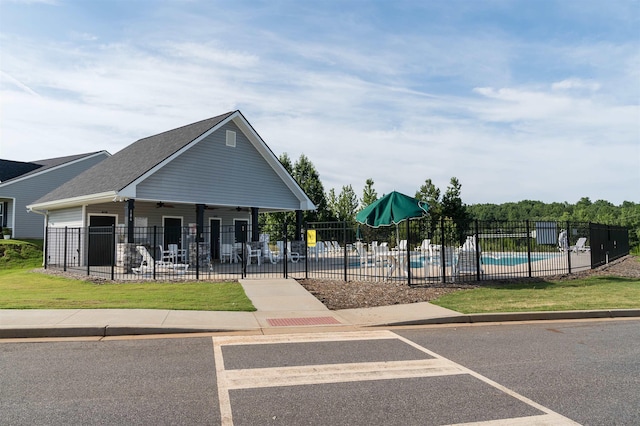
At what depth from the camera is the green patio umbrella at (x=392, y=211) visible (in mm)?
13430

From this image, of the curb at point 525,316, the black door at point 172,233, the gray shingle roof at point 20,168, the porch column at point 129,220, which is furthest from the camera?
the gray shingle roof at point 20,168

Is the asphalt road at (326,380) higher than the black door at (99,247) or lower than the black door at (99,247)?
lower

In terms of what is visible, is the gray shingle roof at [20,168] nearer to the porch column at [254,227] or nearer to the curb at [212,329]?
the porch column at [254,227]

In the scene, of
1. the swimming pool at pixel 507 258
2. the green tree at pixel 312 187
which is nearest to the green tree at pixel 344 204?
the green tree at pixel 312 187

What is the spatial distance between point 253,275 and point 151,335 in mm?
7917

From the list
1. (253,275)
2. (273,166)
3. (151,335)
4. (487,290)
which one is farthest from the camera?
(273,166)

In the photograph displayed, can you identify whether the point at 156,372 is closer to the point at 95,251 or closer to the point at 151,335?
the point at 151,335

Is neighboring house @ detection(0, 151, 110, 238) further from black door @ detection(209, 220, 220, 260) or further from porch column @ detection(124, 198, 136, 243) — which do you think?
porch column @ detection(124, 198, 136, 243)

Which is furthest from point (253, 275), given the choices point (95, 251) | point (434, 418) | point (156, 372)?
point (434, 418)

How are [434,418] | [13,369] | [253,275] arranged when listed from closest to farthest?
[434,418] → [13,369] → [253,275]

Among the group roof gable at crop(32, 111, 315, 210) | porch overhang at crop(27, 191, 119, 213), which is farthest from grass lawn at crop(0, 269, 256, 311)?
roof gable at crop(32, 111, 315, 210)

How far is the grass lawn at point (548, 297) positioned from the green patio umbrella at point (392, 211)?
9.02ft

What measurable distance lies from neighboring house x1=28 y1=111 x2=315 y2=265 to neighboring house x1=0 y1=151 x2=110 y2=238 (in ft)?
16.7

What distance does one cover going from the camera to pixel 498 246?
16203 mm
